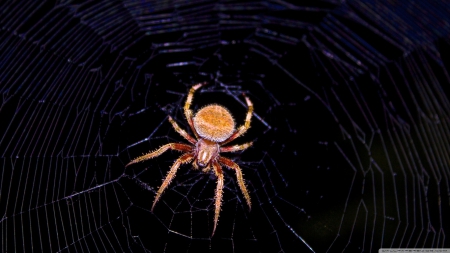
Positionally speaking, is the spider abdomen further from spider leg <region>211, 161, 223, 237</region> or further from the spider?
spider leg <region>211, 161, 223, 237</region>

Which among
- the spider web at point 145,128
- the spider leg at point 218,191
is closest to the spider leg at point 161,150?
the spider web at point 145,128

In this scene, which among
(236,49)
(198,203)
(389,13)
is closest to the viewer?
(389,13)

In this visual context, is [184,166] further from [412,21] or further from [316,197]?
[412,21]

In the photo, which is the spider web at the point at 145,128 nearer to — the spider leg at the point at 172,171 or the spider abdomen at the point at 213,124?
the spider leg at the point at 172,171

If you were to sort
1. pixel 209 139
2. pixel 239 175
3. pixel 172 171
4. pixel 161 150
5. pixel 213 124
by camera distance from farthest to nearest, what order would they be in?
pixel 209 139 < pixel 213 124 < pixel 239 175 < pixel 161 150 < pixel 172 171

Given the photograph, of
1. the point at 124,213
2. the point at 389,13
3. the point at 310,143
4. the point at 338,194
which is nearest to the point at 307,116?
the point at 310,143

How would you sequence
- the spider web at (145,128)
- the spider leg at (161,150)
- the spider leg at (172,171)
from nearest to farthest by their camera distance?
the spider web at (145,128), the spider leg at (172,171), the spider leg at (161,150)

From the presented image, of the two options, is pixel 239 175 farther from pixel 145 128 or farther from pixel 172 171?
pixel 145 128

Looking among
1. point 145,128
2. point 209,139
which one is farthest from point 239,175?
point 145,128
